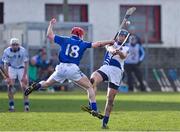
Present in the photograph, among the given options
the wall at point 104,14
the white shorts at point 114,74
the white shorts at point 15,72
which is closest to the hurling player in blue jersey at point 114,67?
the white shorts at point 114,74

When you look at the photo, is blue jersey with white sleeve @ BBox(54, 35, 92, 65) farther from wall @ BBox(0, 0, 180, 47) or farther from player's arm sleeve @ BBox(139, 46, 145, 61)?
wall @ BBox(0, 0, 180, 47)

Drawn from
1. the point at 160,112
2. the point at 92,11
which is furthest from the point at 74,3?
the point at 160,112

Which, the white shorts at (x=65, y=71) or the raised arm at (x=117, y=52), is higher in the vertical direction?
the raised arm at (x=117, y=52)

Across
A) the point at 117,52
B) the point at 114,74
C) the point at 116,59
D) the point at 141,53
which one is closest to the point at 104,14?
the point at 141,53

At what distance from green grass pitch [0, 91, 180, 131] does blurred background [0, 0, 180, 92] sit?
337 inches

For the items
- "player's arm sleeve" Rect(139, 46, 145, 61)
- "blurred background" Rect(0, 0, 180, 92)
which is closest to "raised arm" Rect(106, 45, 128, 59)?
"blurred background" Rect(0, 0, 180, 92)

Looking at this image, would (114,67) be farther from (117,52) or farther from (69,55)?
(69,55)

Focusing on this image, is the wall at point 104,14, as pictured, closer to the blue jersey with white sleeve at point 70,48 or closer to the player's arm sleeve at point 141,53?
the player's arm sleeve at point 141,53

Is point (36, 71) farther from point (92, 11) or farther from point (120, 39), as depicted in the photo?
point (120, 39)

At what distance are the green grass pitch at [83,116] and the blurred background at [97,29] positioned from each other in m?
8.57

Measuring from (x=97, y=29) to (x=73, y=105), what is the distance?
1819 centimetres

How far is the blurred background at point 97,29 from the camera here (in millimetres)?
42500

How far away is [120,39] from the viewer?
21.8m

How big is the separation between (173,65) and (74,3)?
6213 mm
